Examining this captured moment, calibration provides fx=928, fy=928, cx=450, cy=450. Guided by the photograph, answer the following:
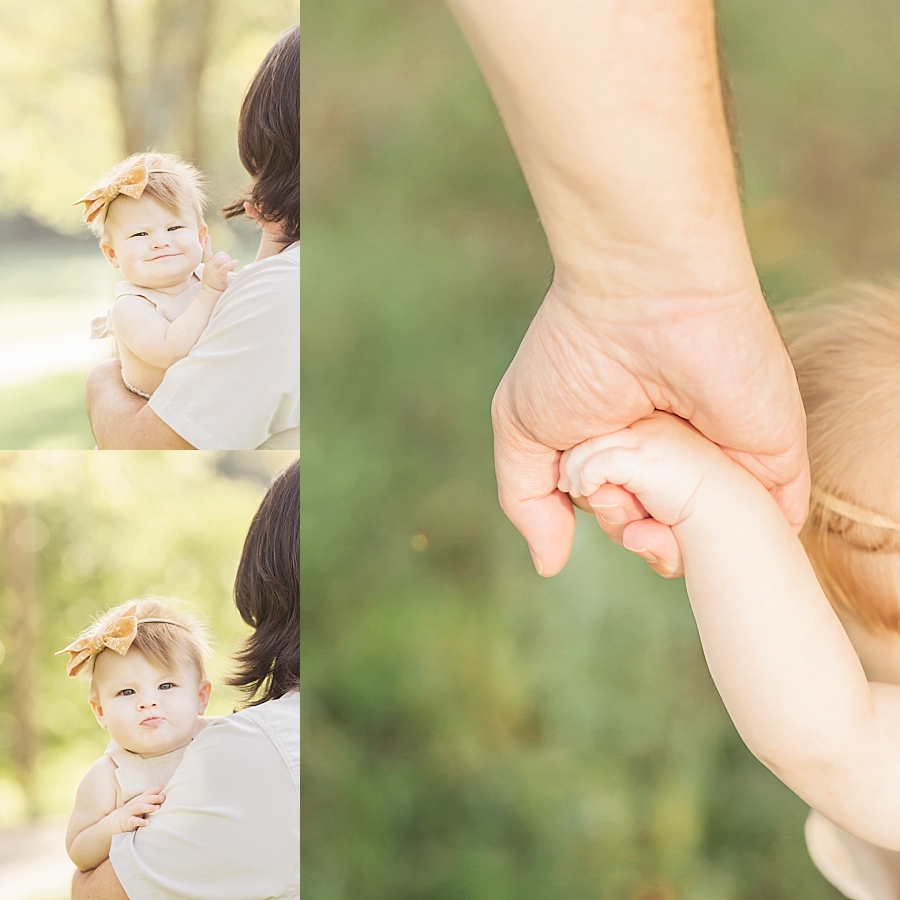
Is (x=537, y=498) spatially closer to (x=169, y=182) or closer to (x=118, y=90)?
(x=169, y=182)

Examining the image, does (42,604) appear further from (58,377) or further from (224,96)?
(224,96)

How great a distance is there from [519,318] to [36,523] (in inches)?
28.9

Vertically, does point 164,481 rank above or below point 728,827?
above

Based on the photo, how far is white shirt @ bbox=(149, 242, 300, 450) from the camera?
50.6 inches

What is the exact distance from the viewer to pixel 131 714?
127 cm

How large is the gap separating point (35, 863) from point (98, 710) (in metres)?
0.23

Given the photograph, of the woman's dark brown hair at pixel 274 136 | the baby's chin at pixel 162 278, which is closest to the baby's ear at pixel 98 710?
the baby's chin at pixel 162 278

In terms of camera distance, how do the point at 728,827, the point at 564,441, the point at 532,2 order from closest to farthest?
1. the point at 532,2
2. the point at 564,441
3. the point at 728,827

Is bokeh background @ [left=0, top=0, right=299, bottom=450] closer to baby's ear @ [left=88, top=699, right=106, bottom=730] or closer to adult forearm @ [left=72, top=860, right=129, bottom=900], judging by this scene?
baby's ear @ [left=88, top=699, right=106, bottom=730]

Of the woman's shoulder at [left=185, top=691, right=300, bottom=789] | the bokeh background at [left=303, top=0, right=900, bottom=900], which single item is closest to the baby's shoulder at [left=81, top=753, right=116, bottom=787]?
the woman's shoulder at [left=185, top=691, right=300, bottom=789]

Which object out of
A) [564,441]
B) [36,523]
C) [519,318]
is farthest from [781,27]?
[36,523]

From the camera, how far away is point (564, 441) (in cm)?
64

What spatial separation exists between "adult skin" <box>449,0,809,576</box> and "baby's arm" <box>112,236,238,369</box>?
748 millimetres

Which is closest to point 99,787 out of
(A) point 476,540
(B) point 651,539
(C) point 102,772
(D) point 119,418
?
(C) point 102,772
